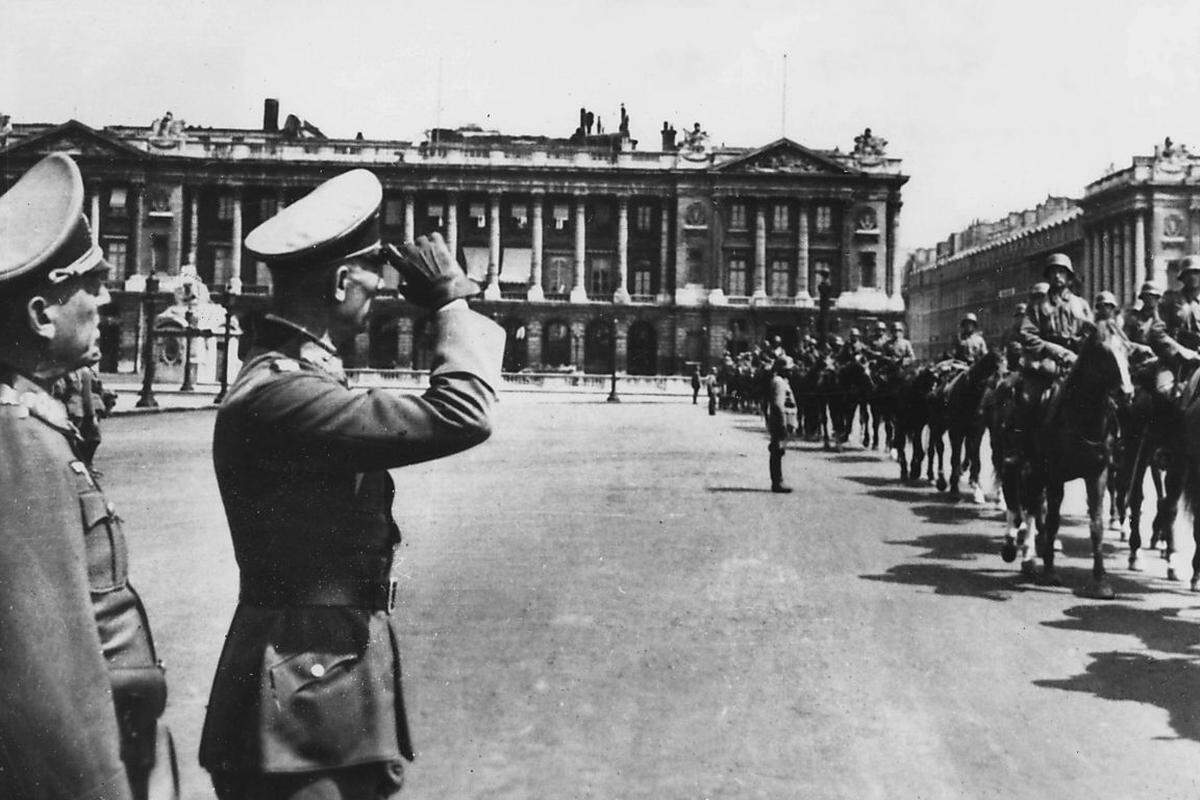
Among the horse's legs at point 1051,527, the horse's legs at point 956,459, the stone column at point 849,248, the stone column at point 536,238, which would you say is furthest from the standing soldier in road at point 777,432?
the stone column at point 849,248

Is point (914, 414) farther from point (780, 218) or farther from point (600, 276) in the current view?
point (600, 276)

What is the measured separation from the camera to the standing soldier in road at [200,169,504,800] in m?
2.62

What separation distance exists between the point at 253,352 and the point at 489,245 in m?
80.6

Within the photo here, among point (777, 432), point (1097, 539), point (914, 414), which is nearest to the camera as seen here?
point (1097, 539)

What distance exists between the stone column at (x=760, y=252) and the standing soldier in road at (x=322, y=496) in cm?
7875

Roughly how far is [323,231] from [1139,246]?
65764mm

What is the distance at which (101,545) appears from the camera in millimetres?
2541

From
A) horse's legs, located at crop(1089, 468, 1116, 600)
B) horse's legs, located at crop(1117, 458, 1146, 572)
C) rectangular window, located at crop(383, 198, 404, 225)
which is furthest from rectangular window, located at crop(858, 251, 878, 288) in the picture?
horse's legs, located at crop(1089, 468, 1116, 600)

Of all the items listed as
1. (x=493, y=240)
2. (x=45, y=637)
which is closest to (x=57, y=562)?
(x=45, y=637)

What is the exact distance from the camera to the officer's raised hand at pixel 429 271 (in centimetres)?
271

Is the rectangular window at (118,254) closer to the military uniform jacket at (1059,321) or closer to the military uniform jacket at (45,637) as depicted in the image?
the military uniform jacket at (1059,321)

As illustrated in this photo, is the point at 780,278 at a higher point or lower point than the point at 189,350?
higher

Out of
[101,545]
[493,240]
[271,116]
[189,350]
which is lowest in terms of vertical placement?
[101,545]

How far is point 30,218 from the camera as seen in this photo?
243 centimetres
